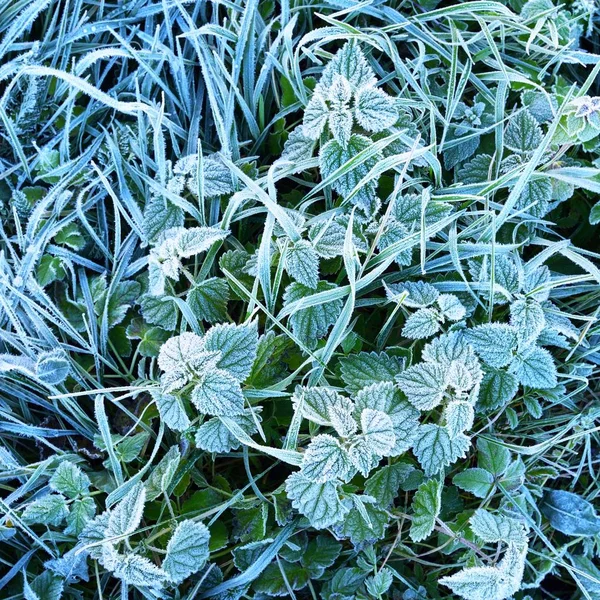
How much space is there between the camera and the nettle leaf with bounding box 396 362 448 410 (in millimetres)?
1168

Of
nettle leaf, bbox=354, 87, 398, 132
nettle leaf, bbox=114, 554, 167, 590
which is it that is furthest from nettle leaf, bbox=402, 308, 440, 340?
Answer: nettle leaf, bbox=114, 554, 167, 590

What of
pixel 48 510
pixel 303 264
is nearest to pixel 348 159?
pixel 303 264

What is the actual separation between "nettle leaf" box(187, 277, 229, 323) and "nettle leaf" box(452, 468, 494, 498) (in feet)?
1.94

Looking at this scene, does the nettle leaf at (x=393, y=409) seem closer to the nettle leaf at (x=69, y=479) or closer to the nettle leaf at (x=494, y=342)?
the nettle leaf at (x=494, y=342)

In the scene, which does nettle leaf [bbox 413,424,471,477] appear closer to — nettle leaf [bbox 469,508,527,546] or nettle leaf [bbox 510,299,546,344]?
nettle leaf [bbox 469,508,527,546]

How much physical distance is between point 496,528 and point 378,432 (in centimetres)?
30

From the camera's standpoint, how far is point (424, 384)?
1.18 meters

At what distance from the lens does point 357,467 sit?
3.62ft

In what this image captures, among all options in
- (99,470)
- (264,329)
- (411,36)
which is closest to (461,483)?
(264,329)

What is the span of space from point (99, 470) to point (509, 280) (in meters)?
0.96

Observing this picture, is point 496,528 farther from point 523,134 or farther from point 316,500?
point 523,134

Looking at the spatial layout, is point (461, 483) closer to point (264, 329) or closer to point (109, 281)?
point (264, 329)

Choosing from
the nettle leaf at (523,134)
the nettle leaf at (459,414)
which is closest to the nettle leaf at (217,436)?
the nettle leaf at (459,414)

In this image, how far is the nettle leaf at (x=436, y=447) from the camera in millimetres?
1176
